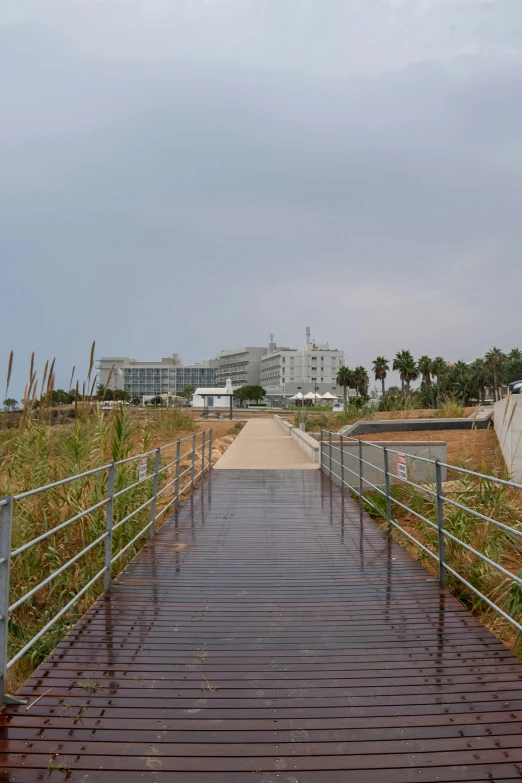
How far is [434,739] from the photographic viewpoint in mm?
2668

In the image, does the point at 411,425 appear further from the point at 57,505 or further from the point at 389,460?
the point at 57,505

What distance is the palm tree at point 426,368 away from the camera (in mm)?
74312

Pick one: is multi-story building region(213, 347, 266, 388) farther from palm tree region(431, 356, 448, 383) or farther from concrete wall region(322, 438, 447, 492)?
concrete wall region(322, 438, 447, 492)

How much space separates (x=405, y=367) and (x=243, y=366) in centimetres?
7752

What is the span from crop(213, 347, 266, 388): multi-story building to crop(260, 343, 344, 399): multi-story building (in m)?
12.1

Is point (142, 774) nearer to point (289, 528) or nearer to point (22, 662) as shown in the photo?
point (22, 662)

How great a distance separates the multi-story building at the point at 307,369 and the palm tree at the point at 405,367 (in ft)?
169

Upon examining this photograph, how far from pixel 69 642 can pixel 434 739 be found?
2335 millimetres

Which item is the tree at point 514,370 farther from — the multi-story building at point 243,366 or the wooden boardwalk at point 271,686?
the multi-story building at point 243,366

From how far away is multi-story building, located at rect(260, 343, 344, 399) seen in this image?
4995 inches

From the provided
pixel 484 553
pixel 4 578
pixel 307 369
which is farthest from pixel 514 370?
pixel 4 578

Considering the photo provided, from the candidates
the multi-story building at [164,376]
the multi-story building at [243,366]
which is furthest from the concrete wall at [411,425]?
the multi-story building at [164,376]

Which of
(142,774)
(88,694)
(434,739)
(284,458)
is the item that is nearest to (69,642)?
(88,694)

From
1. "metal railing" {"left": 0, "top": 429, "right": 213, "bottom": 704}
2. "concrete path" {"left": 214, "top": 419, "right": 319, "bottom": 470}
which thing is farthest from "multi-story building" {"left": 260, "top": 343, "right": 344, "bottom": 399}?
"metal railing" {"left": 0, "top": 429, "right": 213, "bottom": 704}
